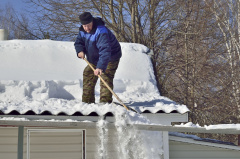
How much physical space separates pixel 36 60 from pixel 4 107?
141 inches

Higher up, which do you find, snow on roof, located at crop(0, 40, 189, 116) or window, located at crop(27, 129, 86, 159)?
snow on roof, located at crop(0, 40, 189, 116)

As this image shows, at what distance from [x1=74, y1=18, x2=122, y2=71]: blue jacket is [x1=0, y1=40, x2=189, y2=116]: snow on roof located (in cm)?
82

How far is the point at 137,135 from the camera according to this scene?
5875mm

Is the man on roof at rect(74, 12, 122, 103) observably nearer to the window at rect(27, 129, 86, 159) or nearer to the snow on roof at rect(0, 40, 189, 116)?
the snow on roof at rect(0, 40, 189, 116)

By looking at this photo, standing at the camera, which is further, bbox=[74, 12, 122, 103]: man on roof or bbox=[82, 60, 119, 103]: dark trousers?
bbox=[82, 60, 119, 103]: dark trousers

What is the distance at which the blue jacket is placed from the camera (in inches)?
268

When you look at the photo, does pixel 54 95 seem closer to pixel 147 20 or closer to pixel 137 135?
pixel 137 135

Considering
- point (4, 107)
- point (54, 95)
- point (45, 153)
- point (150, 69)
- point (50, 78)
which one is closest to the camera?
point (4, 107)

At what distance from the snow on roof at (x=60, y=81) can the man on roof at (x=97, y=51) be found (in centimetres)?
42

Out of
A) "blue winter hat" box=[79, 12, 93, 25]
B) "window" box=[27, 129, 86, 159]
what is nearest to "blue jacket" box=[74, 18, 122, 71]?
"blue winter hat" box=[79, 12, 93, 25]

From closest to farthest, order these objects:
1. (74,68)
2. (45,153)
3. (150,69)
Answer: (45,153) < (74,68) < (150,69)

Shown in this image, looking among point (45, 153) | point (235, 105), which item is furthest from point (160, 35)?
point (45, 153)

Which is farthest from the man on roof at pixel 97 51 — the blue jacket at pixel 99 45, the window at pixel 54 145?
the window at pixel 54 145

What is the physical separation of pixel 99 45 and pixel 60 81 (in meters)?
1.68
